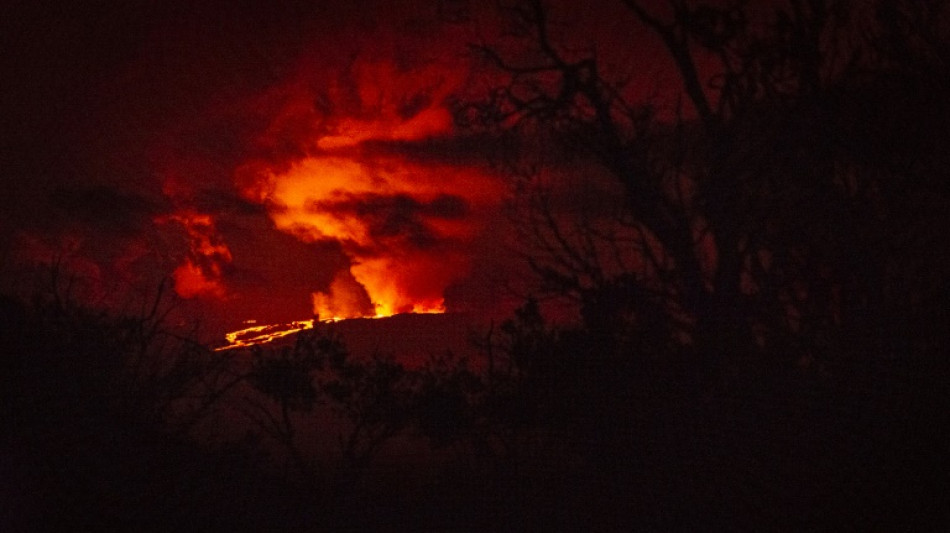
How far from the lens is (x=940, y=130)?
37.6 feet

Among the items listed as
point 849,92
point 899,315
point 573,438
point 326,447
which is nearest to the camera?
point 899,315

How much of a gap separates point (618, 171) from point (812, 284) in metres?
3.11

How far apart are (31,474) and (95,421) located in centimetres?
133

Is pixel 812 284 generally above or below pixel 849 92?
below

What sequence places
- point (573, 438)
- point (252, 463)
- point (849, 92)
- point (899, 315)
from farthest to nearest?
point (252, 463), point (573, 438), point (849, 92), point (899, 315)

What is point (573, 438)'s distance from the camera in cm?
1347

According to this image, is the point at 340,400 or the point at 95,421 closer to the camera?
the point at 95,421

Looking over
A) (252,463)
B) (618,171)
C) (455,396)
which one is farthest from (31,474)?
(455,396)

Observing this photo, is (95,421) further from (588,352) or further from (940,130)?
(940,130)

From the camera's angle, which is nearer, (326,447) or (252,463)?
(252,463)

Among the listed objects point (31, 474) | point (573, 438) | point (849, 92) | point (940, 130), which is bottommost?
point (573, 438)

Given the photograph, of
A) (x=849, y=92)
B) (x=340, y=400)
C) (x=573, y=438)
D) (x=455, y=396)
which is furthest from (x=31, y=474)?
(x=340, y=400)

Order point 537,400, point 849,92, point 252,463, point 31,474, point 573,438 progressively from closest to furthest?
point 31,474 < point 849,92 < point 573,438 < point 537,400 < point 252,463

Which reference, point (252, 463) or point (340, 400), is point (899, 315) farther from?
point (340, 400)
